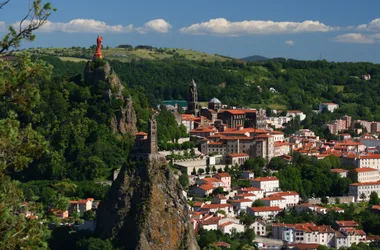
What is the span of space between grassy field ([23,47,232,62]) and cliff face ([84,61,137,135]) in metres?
54.9

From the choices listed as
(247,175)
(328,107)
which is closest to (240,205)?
(247,175)

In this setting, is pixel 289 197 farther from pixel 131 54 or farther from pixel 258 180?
pixel 131 54

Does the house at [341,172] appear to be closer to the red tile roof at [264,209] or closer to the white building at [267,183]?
the white building at [267,183]

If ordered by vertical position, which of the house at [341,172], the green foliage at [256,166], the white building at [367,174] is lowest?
the white building at [367,174]

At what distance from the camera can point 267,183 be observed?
53375mm

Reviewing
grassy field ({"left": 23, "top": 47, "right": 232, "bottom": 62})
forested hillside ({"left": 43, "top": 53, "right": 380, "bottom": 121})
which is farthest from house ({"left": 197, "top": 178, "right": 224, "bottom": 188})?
grassy field ({"left": 23, "top": 47, "right": 232, "bottom": 62})

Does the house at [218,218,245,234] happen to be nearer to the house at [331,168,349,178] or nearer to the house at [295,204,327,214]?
the house at [295,204,327,214]

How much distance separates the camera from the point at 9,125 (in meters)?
11.6

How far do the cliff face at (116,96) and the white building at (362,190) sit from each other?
14652 mm

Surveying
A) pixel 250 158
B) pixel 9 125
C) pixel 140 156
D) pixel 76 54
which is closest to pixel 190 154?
pixel 250 158

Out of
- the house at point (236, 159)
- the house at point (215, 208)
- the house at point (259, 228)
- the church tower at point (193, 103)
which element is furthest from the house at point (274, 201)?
the church tower at point (193, 103)

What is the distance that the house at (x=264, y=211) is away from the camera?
161 feet

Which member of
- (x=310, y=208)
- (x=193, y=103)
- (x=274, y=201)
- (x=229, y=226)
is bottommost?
(x=310, y=208)

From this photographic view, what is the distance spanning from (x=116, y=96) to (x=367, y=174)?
18.0 metres
